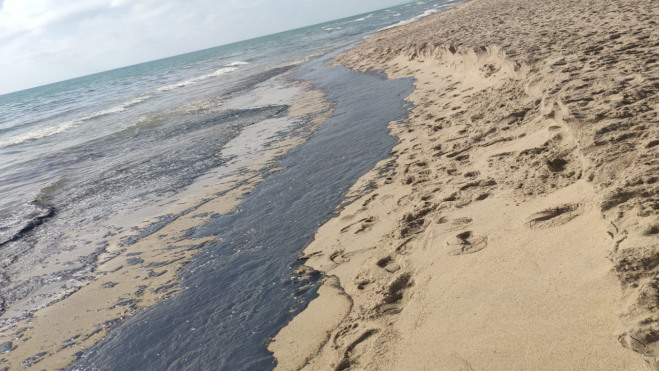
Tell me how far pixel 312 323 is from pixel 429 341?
0.86 meters

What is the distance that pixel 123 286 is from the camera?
163 inches

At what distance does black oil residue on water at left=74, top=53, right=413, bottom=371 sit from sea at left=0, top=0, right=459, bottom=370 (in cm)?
1

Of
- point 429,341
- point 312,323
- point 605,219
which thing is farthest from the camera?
point 312,323

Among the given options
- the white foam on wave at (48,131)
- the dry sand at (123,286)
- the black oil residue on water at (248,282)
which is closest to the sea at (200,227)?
the black oil residue on water at (248,282)

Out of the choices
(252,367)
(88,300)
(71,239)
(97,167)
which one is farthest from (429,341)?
(97,167)

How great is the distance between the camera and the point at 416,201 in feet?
13.5

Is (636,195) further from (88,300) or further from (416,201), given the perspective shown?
(88,300)

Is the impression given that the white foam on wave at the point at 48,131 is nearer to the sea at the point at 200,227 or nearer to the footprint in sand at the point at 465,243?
the sea at the point at 200,227

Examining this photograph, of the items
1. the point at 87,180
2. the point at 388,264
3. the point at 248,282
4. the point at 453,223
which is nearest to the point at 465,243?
the point at 453,223

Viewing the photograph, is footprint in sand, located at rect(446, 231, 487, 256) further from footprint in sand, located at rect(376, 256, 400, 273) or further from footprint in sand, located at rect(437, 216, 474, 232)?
footprint in sand, located at rect(376, 256, 400, 273)

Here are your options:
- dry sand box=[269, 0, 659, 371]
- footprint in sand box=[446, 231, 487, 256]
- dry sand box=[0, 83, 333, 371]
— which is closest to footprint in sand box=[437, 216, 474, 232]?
dry sand box=[269, 0, 659, 371]

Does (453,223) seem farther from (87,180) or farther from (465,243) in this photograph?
(87,180)

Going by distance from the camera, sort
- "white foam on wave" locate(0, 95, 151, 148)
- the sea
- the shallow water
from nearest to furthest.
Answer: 1. the sea
2. the shallow water
3. "white foam on wave" locate(0, 95, 151, 148)

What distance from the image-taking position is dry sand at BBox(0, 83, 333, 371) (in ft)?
11.4
